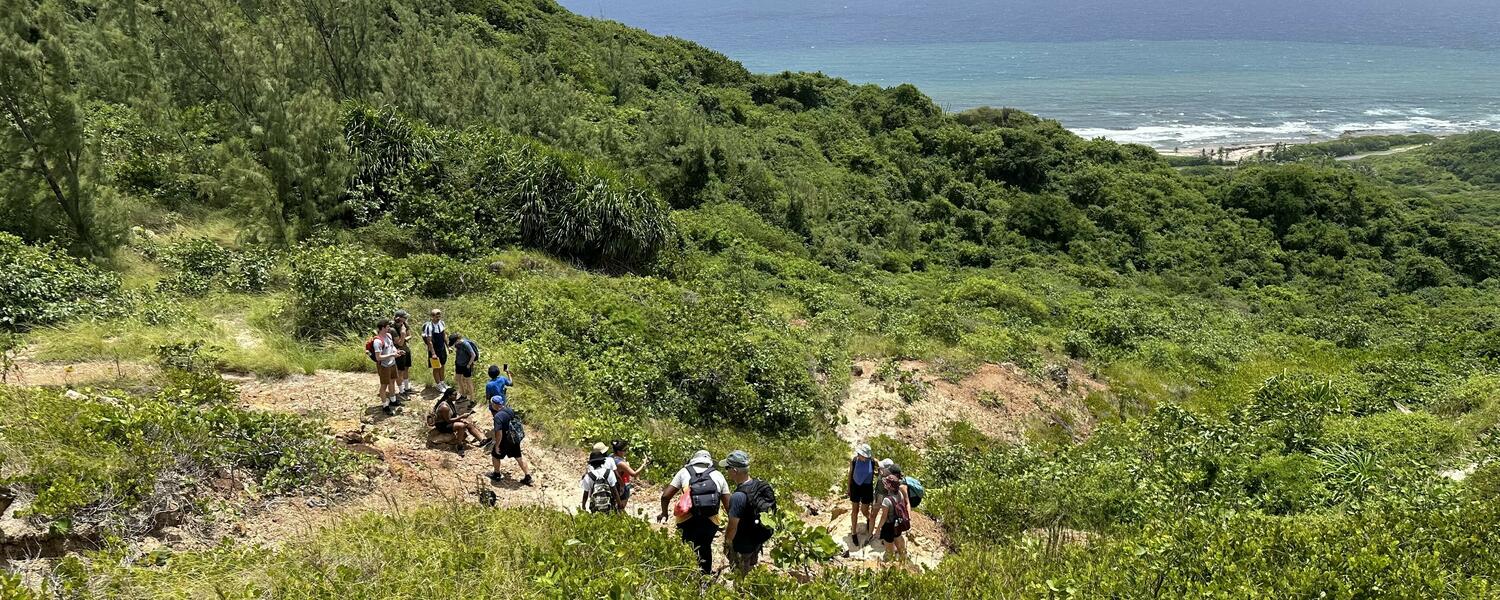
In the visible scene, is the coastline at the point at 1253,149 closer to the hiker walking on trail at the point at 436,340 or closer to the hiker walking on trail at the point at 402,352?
the hiker walking on trail at the point at 436,340

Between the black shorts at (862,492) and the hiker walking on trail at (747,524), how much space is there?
2045mm

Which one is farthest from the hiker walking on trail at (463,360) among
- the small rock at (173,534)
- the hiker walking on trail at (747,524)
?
the hiker walking on trail at (747,524)

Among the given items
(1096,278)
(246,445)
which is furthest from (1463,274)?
(246,445)

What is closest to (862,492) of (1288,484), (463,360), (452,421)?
(452,421)

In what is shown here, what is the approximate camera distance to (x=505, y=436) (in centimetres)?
764

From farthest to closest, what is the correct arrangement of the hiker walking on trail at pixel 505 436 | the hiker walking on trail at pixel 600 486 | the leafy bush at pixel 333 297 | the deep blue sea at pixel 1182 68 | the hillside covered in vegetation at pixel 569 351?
the deep blue sea at pixel 1182 68 < the leafy bush at pixel 333 297 < the hiker walking on trail at pixel 505 436 < the hiker walking on trail at pixel 600 486 < the hillside covered in vegetation at pixel 569 351

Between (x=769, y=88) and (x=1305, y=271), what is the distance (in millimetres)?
33315

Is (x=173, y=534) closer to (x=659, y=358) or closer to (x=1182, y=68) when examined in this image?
(x=659, y=358)

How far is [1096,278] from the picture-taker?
1379 inches

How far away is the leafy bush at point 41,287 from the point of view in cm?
905

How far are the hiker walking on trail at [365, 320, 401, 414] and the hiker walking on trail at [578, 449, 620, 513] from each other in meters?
3.44

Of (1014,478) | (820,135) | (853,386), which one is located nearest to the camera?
(1014,478)

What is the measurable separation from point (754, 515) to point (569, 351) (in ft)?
22.5

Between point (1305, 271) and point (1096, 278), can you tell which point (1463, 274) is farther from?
point (1096, 278)
